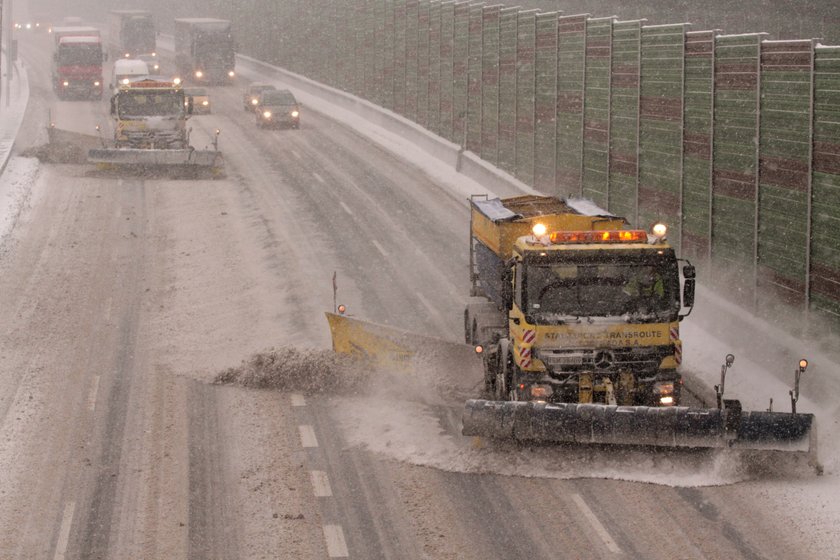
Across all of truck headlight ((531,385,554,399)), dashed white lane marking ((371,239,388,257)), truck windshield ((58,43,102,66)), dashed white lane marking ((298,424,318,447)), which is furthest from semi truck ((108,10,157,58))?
truck headlight ((531,385,554,399))

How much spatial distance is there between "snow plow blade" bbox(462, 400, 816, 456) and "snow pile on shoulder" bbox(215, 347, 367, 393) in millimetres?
4449

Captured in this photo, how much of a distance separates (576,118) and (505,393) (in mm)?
17218

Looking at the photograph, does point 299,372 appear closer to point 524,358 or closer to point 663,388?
point 524,358

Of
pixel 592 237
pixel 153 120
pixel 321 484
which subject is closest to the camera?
pixel 321 484

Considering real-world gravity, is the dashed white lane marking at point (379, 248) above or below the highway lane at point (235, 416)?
above

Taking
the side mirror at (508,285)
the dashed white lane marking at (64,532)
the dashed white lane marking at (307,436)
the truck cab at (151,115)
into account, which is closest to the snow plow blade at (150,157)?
the truck cab at (151,115)

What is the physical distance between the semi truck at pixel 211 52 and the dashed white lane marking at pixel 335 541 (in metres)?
63.5

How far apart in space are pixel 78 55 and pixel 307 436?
56.4 meters

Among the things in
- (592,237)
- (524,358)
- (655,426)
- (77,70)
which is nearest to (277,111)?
(77,70)

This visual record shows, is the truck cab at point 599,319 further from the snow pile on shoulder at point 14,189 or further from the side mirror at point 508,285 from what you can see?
the snow pile on shoulder at point 14,189

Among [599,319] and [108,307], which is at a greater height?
[599,319]

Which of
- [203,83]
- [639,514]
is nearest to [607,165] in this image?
[639,514]

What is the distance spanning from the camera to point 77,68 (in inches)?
2704

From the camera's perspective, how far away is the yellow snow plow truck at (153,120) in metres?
42.5
